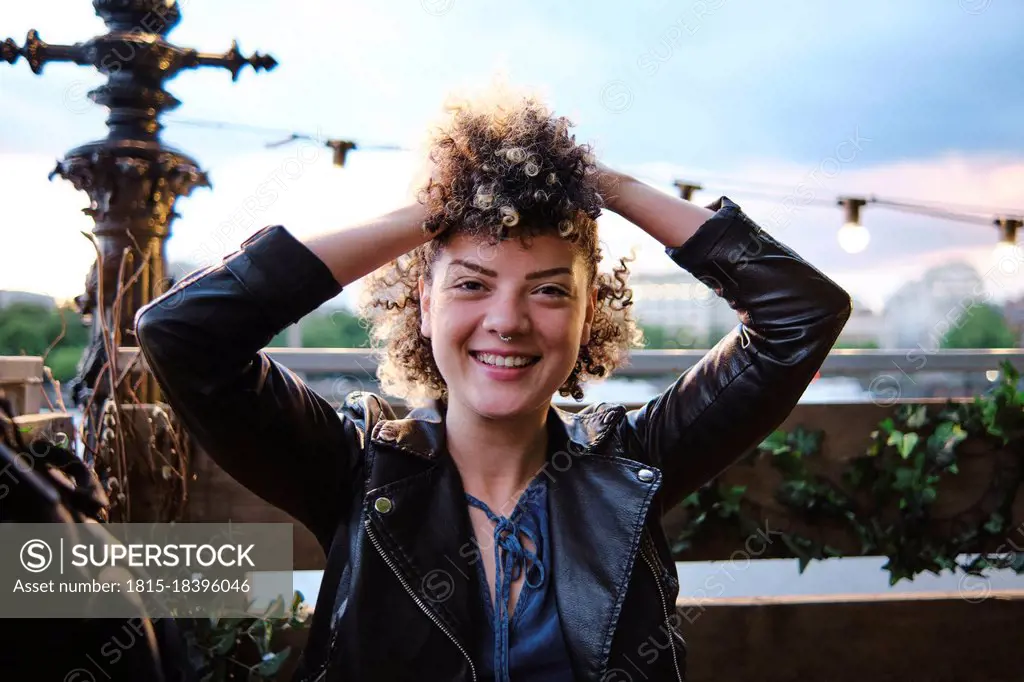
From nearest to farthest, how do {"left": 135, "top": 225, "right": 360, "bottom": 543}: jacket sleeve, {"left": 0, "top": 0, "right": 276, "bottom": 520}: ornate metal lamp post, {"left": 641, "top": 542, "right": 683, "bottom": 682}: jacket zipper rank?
{"left": 135, "top": 225, "right": 360, "bottom": 543}: jacket sleeve, {"left": 641, "top": 542, "right": 683, "bottom": 682}: jacket zipper, {"left": 0, "top": 0, "right": 276, "bottom": 520}: ornate metal lamp post

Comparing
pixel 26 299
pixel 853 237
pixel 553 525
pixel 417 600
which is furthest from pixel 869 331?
pixel 26 299

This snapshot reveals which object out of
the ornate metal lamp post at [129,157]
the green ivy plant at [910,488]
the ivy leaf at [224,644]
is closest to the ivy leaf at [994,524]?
the green ivy plant at [910,488]

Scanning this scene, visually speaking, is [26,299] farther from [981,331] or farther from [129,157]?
[981,331]

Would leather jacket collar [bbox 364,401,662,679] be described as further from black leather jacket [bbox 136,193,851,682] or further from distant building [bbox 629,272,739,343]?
distant building [bbox 629,272,739,343]

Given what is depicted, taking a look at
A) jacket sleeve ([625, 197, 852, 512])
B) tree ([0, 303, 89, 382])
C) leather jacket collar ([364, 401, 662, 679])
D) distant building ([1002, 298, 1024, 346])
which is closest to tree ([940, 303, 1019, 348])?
distant building ([1002, 298, 1024, 346])

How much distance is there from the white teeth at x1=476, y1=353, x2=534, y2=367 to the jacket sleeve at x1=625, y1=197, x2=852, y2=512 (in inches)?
11.0

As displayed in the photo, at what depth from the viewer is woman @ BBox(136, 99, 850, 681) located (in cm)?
117

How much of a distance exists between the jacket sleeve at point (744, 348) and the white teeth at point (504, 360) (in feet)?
0.92

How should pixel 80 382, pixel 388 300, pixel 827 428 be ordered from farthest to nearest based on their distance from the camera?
1. pixel 827 428
2. pixel 80 382
3. pixel 388 300

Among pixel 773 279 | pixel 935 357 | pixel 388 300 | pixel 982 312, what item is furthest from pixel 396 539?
pixel 982 312

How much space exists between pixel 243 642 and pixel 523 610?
0.99m

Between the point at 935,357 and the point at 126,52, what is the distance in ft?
8.16

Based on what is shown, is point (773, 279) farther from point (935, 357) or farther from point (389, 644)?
point (935, 357)

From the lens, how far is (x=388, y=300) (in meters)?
1.52
